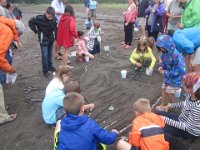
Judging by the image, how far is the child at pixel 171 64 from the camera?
4.43m

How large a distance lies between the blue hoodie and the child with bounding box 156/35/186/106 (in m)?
1.90

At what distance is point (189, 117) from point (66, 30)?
14.3ft

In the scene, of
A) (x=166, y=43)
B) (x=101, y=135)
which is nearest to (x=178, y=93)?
(x=166, y=43)

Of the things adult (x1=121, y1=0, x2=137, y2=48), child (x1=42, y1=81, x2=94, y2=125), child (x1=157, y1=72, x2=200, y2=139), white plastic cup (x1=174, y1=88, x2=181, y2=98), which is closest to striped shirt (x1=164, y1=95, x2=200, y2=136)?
child (x1=157, y1=72, x2=200, y2=139)

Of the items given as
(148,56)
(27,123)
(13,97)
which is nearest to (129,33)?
(148,56)

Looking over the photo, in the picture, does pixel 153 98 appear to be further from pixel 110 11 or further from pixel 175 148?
pixel 110 11

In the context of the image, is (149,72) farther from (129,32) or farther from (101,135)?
(101,135)

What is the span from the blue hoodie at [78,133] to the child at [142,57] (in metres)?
3.71

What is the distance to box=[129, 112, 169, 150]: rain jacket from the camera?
306cm

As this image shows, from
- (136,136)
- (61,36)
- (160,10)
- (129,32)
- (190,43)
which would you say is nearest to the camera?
(136,136)

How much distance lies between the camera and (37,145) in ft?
13.6

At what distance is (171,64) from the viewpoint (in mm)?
4590

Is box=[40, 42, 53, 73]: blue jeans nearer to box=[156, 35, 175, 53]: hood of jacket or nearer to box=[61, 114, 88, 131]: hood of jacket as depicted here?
box=[156, 35, 175, 53]: hood of jacket

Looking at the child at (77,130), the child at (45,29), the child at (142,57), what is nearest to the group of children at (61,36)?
the child at (45,29)
